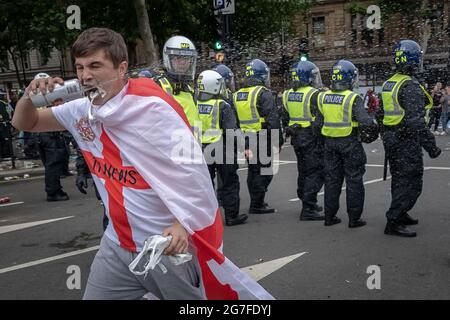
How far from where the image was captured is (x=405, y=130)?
5.16 metres

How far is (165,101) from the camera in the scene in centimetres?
209

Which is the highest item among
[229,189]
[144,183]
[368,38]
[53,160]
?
[368,38]

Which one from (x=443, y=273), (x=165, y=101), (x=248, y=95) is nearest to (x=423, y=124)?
(x=443, y=273)

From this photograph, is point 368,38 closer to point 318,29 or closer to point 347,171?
point 318,29

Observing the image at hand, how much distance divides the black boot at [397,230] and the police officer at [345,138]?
417 mm

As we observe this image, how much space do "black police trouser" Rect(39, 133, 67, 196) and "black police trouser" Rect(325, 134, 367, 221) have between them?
4651mm

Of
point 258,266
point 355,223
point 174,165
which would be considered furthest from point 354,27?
point 174,165

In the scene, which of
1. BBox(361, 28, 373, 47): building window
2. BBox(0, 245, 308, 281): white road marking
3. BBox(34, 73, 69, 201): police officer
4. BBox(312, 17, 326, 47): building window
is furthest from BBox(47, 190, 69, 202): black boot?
Answer: BBox(312, 17, 326, 47): building window

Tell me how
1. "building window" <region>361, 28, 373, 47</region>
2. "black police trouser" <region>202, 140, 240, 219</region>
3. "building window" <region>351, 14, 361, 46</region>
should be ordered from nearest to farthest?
"black police trouser" <region>202, 140, 240, 219</region>
"building window" <region>361, 28, 373, 47</region>
"building window" <region>351, 14, 361, 46</region>

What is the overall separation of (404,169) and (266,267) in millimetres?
1860

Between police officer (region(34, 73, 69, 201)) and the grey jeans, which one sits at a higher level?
the grey jeans

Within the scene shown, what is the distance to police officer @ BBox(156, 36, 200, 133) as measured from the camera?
205 inches

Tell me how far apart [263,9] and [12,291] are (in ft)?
70.0

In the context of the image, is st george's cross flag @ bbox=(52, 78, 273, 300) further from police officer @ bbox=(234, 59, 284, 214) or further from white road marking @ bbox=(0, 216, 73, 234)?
white road marking @ bbox=(0, 216, 73, 234)
